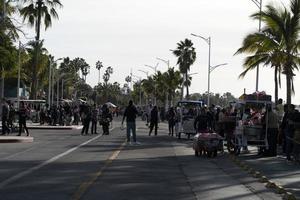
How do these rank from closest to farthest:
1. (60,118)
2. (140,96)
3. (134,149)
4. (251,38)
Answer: (134,149) → (251,38) → (60,118) → (140,96)

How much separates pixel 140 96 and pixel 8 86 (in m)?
59.4

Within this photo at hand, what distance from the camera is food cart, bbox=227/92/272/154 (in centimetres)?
2303

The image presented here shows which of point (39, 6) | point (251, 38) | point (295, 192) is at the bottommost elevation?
point (295, 192)

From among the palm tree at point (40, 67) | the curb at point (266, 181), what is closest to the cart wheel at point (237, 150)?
the curb at point (266, 181)

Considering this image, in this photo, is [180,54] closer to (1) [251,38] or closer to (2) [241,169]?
(1) [251,38]

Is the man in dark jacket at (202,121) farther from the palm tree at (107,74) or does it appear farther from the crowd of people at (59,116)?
the palm tree at (107,74)

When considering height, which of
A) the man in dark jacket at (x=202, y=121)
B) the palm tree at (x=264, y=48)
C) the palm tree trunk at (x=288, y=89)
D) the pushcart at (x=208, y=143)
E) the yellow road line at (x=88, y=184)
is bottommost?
the yellow road line at (x=88, y=184)

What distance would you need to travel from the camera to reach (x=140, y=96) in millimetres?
142250

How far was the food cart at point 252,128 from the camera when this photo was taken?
23.0 metres

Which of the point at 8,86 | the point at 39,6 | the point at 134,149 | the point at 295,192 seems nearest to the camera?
the point at 295,192

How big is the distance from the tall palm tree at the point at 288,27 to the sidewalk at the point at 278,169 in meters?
9.00

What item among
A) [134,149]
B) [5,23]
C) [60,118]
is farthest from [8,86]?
[134,149]

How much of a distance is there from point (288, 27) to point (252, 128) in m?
10.4

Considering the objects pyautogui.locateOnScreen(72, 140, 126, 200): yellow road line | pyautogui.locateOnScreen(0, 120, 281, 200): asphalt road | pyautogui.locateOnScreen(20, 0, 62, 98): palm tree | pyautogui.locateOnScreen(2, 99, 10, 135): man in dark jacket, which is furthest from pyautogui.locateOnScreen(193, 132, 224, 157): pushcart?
pyautogui.locateOnScreen(20, 0, 62, 98): palm tree
